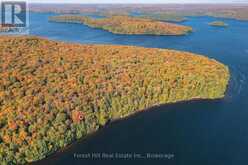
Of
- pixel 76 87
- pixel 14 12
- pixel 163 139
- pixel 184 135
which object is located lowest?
pixel 163 139

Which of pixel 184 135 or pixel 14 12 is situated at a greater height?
pixel 14 12

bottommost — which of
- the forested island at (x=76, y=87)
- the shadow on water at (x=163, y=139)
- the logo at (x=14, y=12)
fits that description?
the shadow on water at (x=163, y=139)

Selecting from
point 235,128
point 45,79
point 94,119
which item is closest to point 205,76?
point 235,128

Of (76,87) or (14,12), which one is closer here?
(76,87)

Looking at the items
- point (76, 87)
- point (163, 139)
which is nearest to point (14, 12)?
point (76, 87)

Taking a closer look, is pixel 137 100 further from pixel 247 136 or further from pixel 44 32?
pixel 44 32

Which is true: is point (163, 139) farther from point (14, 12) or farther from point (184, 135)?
point (14, 12)

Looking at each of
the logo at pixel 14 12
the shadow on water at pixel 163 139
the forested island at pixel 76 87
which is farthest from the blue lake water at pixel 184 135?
the logo at pixel 14 12

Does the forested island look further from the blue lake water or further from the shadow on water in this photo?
the blue lake water

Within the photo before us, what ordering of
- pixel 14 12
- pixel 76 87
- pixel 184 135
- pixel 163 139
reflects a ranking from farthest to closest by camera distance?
1. pixel 14 12
2. pixel 76 87
3. pixel 184 135
4. pixel 163 139

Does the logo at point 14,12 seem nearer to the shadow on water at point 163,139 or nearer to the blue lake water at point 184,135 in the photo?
the shadow on water at point 163,139
